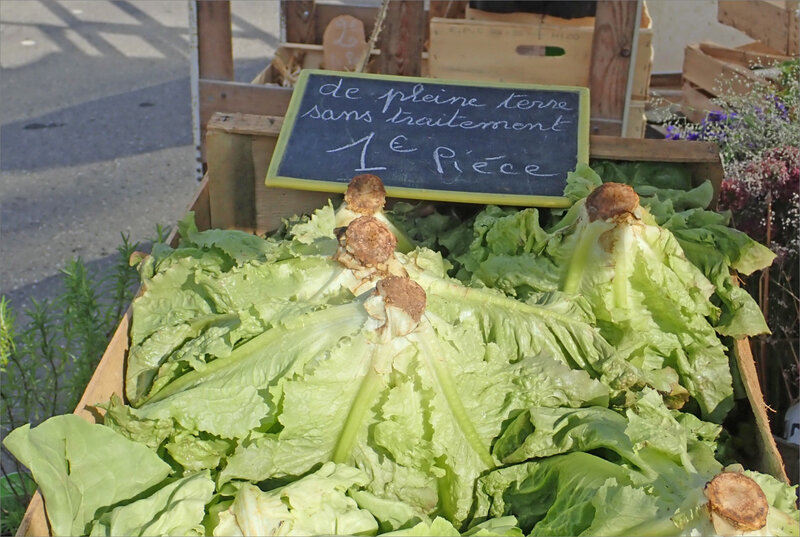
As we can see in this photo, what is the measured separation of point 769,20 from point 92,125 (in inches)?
215

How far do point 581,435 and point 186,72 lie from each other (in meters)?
7.61

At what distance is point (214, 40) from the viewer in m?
3.32

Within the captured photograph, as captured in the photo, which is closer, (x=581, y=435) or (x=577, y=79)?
(x=581, y=435)

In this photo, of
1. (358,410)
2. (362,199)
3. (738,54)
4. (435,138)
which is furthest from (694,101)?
(358,410)

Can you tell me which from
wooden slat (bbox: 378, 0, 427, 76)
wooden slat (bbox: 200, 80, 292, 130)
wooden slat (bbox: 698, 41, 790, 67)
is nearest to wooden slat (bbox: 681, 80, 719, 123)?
wooden slat (bbox: 698, 41, 790, 67)

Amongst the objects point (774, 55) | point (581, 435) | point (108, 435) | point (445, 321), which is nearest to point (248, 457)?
point (108, 435)

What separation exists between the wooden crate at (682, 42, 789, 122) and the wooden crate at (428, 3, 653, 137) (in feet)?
4.04

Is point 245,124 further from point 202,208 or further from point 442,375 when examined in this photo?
point 442,375

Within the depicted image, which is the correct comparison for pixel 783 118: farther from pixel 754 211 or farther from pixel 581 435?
pixel 581 435

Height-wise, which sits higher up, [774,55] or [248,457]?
[774,55]

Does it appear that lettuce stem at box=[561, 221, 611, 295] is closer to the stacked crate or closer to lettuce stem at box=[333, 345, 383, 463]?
lettuce stem at box=[333, 345, 383, 463]

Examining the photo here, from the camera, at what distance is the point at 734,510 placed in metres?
1.39

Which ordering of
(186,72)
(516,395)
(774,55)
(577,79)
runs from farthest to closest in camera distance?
(186,72), (774,55), (577,79), (516,395)

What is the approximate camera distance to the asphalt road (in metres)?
5.45
